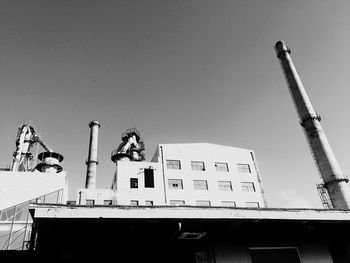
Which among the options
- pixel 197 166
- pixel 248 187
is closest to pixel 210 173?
pixel 197 166

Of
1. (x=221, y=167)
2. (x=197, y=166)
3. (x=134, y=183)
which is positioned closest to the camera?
(x=134, y=183)

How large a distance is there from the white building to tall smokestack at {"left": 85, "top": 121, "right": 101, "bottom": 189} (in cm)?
366

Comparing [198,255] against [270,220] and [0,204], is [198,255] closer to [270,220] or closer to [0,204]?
[270,220]

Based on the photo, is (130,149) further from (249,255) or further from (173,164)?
(249,255)

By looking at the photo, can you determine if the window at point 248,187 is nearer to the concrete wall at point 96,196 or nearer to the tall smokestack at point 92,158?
the concrete wall at point 96,196

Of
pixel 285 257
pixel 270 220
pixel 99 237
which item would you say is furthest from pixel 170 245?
pixel 285 257

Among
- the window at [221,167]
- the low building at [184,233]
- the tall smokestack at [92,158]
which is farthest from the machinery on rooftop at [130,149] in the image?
the low building at [184,233]

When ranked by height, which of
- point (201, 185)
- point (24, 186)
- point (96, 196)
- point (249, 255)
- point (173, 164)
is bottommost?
point (249, 255)

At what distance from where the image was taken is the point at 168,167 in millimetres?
38656

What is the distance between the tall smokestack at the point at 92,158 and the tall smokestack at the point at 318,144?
94.0 feet

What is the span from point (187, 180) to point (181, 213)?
3120cm

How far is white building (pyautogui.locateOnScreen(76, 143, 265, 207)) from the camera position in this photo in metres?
35.4

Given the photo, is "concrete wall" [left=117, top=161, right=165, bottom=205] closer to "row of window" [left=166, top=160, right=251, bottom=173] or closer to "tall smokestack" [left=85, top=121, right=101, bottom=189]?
"row of window" [left=166, top=160, right=251, bottom=173]

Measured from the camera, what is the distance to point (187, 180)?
38.1 metres
